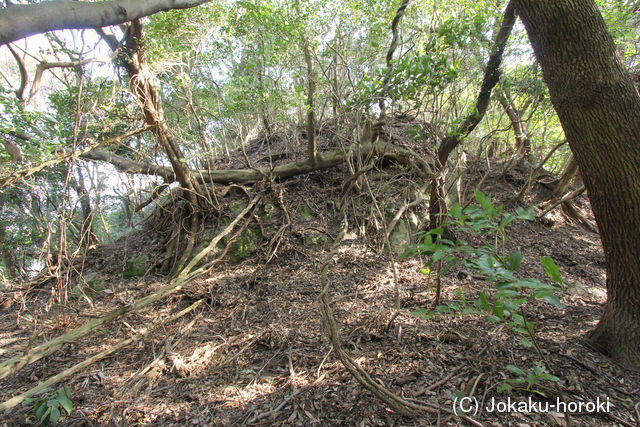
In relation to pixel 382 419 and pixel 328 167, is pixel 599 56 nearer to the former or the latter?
pixel 382 419

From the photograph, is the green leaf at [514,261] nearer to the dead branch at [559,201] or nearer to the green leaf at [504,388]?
the green leaf at [504,388]

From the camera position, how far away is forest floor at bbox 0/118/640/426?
89.0 inches

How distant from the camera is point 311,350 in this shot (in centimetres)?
319

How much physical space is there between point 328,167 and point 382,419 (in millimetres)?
5695

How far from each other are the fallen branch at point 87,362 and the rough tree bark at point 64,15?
2.88m

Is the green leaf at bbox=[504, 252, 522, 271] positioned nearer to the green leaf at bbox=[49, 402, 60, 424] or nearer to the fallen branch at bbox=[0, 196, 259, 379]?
the green leaf at bbox=[49, 402, 60, 424]

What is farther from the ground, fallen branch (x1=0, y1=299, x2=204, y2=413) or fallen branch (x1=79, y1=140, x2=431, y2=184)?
fallen branch (x1=79, y1=140, x2=431, y2=184)

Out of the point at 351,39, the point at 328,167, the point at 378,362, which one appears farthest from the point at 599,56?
the point at 351,39

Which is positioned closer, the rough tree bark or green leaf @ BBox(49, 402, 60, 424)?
the rough tree bark

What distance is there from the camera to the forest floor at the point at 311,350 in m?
2.26

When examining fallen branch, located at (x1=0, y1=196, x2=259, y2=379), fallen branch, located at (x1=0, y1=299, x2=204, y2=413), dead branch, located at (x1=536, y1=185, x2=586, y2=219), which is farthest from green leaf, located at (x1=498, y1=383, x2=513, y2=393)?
dead branch, located at (x1=536, y1=185, x2=586, y2=219)

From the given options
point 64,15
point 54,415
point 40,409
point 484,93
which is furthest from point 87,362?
point 484,93

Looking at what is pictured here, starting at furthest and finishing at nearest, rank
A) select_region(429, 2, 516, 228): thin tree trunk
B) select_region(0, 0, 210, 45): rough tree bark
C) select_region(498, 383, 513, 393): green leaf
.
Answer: select_region(429, 2, 516, 228): thin tree trunk < select_region(0, 0, 210, 45): rough tree bark < select_region(498, 383, 513, 393): green leaf

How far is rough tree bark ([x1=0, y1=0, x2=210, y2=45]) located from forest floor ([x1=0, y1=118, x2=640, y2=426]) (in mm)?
2661
